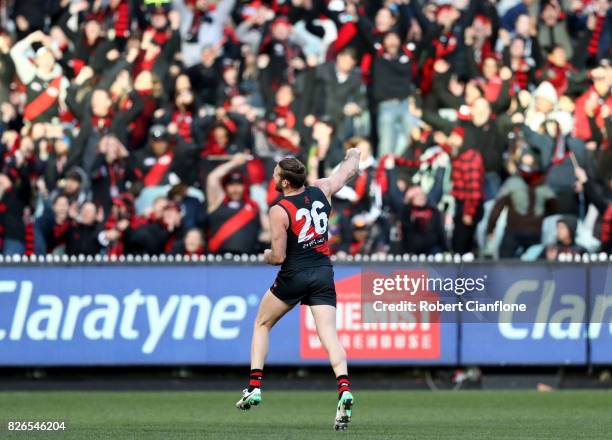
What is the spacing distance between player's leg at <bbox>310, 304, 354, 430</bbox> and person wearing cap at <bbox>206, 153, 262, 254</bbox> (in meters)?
6.88

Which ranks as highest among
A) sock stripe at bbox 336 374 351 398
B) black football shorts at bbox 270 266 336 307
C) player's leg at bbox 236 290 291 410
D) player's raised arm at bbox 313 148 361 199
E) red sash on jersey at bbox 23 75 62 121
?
red sash on jersey at bbox 23 75 62 121

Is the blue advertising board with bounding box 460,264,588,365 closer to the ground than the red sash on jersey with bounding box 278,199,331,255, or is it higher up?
closer to the ground

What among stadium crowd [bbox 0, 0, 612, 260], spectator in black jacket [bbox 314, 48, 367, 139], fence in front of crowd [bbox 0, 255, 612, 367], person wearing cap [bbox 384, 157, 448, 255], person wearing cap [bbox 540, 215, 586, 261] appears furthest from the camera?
spectator in black jacket [bbox 314, 48, 367, 139]

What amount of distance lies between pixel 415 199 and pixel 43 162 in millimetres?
5231

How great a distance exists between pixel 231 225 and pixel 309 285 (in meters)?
7.02

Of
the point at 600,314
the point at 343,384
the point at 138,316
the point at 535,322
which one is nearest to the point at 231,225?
the point at 138,316

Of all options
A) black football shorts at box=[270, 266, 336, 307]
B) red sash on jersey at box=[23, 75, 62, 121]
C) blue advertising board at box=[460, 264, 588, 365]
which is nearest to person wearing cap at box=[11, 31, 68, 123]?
red sash on jersey at box=[23, 75, 62, 121]

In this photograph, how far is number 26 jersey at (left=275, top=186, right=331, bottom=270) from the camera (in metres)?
10.9

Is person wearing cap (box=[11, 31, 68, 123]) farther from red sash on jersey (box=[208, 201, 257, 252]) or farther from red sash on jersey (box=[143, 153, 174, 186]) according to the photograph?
red sash on jersey (box=[208, 201, 257, 252])

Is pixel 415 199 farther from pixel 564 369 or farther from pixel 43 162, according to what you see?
pixel 43 162

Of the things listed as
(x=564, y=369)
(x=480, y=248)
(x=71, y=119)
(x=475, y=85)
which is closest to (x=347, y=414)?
(x=564, y=369)

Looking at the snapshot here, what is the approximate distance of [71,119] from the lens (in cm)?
2056

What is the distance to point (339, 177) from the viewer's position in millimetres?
11406

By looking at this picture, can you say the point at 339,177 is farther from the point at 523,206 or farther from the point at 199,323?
the point at 523,206
